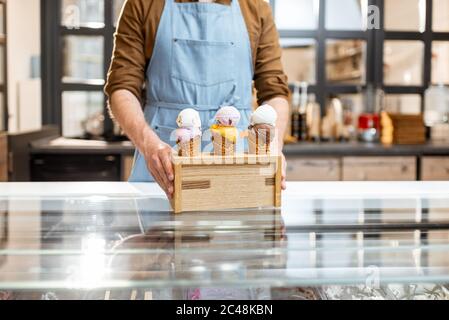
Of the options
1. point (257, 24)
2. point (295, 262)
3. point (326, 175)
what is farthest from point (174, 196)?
point (326, 175)

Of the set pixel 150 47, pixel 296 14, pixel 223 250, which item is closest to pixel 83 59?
pixel 296 14

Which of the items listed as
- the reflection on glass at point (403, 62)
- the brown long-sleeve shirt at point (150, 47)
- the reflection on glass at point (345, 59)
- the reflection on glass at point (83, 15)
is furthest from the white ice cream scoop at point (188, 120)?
the reflection on glass at point (403, 62)

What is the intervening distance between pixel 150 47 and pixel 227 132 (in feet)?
2.54

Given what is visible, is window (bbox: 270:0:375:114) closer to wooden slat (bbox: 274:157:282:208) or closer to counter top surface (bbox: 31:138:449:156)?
counter top surface (bbox: 31:138:449:156)

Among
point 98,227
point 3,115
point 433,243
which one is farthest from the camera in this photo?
point 3,115

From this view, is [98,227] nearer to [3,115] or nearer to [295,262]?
[295,262]

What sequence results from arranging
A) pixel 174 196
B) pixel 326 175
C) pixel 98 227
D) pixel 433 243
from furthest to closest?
pixel 326 175, pixel 174 196, pixel 98 227, pixel 433 243

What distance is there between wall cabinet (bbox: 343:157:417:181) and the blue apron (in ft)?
6.18

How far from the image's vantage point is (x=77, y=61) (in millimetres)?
4359

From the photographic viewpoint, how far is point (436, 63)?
4.56 meters

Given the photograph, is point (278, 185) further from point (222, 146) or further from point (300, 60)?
point (300, 60)

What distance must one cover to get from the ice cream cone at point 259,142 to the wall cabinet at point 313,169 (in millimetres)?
2383

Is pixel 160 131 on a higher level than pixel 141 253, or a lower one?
higher

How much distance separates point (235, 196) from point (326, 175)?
2542mm
